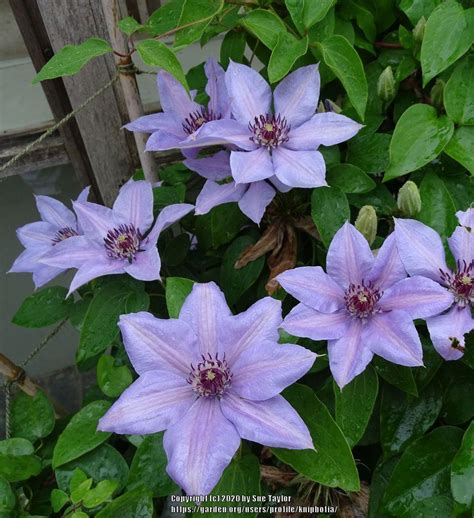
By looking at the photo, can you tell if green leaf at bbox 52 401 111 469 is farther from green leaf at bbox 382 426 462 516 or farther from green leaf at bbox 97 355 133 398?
green leaf at bbox 382 426 462 516

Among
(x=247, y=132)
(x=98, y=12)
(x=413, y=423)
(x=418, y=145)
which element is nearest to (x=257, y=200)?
(x=247, y=132)

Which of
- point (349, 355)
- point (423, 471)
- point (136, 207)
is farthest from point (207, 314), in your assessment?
point (423, 471)

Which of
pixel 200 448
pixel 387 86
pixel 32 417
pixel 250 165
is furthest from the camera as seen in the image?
pixel 32 417

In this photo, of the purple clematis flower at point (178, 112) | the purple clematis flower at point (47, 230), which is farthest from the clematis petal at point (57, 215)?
the purple clematis flower at point (178, 112)

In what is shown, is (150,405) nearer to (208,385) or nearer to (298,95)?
(208,385)

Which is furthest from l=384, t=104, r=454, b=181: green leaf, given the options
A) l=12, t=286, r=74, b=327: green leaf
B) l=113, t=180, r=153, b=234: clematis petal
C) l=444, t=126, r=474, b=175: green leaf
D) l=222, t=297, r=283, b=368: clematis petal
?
l=12, t=286, r=74, b=327: green leaf

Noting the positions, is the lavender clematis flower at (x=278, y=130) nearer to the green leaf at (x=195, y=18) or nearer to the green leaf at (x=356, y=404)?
the green leaf at (x=195, y=18)
